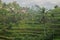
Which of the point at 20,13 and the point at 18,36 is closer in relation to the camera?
the point at 18,36

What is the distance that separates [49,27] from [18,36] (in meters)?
1.87

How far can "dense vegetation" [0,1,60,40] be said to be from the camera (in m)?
9.59

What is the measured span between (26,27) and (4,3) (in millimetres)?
3889

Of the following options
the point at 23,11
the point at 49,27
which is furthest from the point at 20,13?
the point at 49,27

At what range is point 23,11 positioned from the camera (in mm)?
13414

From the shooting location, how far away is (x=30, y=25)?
36.3 ft

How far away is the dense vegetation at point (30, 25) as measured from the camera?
9594 millimetres

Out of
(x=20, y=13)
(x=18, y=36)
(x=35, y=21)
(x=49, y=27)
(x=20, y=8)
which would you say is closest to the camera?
(x=18, y=36)

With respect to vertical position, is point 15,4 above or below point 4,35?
above

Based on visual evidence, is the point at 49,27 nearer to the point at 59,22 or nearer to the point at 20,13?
the point at 59,22

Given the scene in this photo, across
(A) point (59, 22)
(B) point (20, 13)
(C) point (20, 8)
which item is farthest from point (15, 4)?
(A) point (59, 22)

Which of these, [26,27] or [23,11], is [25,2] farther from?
[26,27]

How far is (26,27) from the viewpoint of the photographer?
10.8 meters

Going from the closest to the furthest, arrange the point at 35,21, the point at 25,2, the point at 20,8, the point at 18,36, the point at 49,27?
1. the point at 18,36
2. the point at 49,27
3. the point at 35,21
4. the point at 20,8
5. the point at 25,2
